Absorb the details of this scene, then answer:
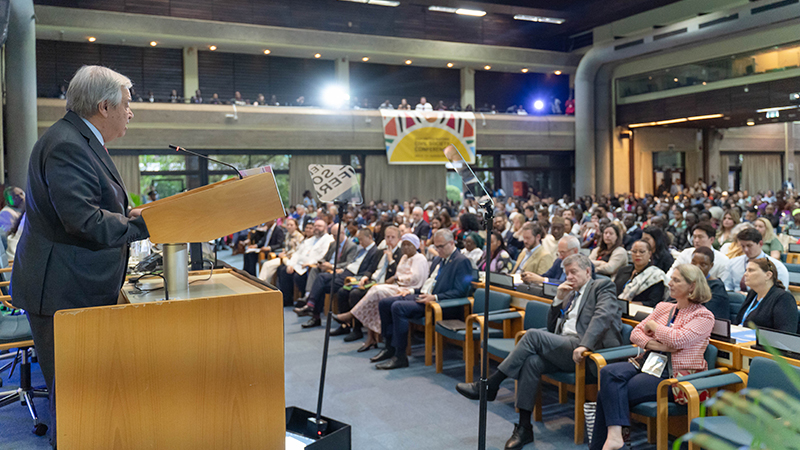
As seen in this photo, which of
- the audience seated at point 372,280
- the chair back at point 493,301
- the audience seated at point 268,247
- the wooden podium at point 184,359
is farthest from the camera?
the audience seated at point 268,247

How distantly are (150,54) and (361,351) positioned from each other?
14.2 meters

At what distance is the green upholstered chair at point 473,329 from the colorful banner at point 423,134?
1347cm

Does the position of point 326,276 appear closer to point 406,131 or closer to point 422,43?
point 406,131

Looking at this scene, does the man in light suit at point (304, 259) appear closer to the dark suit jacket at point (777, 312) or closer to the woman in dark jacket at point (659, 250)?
the woman in dark jacket at point (659, 250)

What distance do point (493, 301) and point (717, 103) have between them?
53.1 ft

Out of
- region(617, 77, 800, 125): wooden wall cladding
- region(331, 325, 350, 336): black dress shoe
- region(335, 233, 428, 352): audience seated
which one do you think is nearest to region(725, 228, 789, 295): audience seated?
region(335, 233, 428, 352): audience seated

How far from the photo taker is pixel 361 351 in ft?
18.2

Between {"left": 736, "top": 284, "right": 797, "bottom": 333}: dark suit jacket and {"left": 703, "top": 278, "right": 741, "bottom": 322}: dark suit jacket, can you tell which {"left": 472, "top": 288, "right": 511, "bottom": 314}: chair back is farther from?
{"left": 736, "top": 284, "right": 797, "bottom": 333}: dark suit jacket

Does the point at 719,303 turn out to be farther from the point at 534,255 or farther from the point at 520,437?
the point at 534,255

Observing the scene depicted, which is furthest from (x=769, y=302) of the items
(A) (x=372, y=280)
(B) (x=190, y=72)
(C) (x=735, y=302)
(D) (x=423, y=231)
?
(B) (x=190, y=72)

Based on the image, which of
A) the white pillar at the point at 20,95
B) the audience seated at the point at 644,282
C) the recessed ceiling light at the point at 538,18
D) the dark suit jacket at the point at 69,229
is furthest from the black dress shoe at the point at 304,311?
the recessed ceiling light at the point at 538,18

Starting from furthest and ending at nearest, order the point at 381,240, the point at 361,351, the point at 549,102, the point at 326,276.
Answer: the point at 549,102 → the point at 381,240 → the point at 326,276 → the point at 361,351

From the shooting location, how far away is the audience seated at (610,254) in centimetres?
527

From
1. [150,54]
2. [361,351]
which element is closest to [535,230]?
[361,351]
